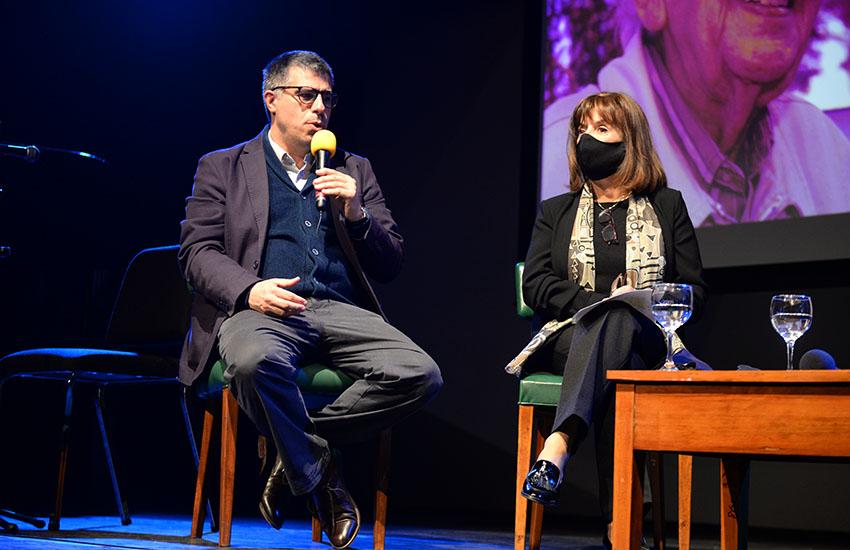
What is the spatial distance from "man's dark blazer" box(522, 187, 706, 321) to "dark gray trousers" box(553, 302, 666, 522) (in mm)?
262

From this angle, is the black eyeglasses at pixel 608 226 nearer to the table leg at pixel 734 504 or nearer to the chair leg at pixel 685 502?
the chair leg at pixel 685 502

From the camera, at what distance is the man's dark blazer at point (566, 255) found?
2582 millimetres

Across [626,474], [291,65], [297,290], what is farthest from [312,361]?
[626,474]

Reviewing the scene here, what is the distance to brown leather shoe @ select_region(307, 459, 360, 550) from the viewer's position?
230 cm

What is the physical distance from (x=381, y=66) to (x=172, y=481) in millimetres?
2090

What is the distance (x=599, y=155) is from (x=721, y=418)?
1.32 meters

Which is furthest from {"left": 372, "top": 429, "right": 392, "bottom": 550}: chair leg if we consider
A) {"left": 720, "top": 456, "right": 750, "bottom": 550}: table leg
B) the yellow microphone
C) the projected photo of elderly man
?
the projected photo of elderly man

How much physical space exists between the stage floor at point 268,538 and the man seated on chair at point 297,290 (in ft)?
1.11

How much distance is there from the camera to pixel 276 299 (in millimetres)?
2414

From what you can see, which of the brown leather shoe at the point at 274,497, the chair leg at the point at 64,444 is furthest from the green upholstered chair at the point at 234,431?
the chair leg at the point at 64,444

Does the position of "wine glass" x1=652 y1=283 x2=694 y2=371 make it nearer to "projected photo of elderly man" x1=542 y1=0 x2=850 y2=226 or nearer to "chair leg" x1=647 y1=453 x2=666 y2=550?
"chair leg" x1=647 y1=453 x2=666 y2=550

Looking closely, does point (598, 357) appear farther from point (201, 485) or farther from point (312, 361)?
point (201, 485)

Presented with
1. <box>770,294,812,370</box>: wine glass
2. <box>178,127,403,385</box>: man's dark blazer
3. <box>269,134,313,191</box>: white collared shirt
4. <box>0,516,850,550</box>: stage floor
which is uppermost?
<box>269,134,313,191</box>: white collared shirt

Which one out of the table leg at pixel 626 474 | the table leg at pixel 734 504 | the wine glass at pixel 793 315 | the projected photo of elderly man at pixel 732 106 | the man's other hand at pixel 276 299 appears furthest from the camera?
the projected photo of elderly man at pixel 732 106
